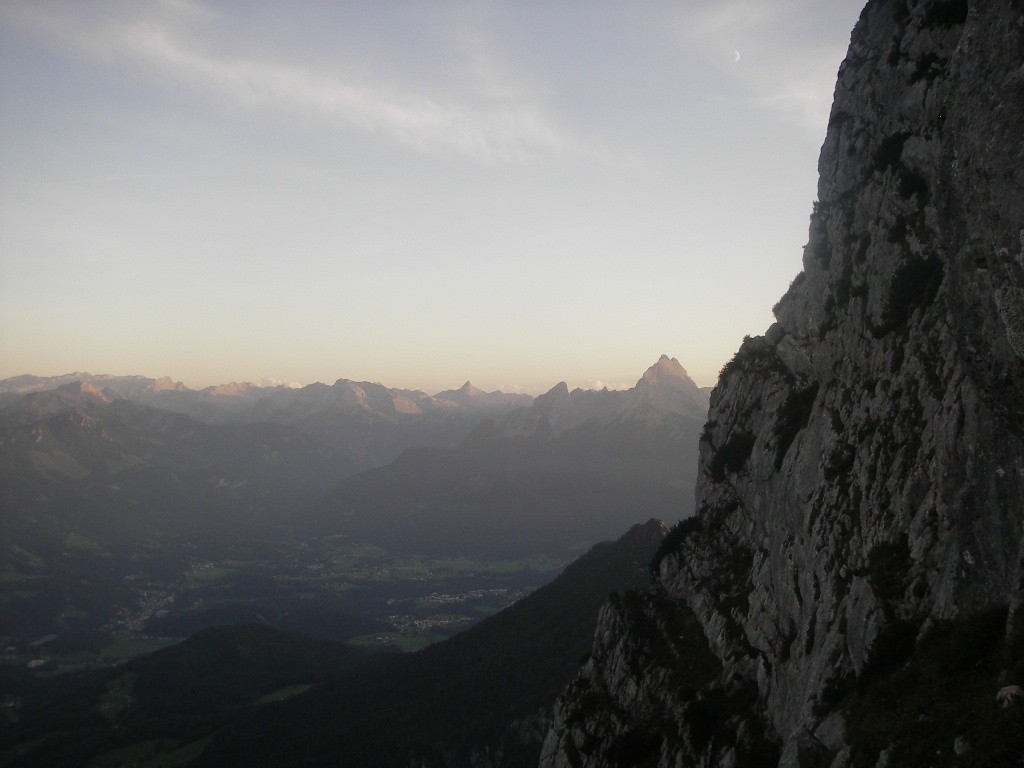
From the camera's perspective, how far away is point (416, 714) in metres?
160

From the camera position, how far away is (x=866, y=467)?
3369cm

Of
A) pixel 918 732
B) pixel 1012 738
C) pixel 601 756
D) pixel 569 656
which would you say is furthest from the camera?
pixel 569 656

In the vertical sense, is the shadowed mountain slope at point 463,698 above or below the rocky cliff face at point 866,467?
below

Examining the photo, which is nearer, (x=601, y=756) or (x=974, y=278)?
(x=974, y=278)

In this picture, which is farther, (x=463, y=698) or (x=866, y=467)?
(x=463, y=698)

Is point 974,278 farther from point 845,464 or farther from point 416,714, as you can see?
point 416,714

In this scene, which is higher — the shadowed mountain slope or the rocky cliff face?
the rocky cliff face

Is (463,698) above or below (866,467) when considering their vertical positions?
below

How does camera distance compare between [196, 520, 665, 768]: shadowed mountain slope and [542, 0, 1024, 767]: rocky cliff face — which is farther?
[196, 520, 665, 768]: shadowed mountain slope

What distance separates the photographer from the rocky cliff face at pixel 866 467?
23.0 m

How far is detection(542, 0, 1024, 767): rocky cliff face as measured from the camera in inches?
906

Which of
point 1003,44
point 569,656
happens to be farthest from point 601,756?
point 569,656

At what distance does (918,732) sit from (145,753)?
216m

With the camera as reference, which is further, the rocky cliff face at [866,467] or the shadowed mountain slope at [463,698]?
the shadowed mountain slope at [463,698]
